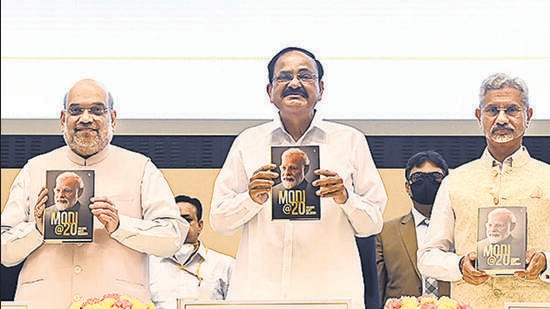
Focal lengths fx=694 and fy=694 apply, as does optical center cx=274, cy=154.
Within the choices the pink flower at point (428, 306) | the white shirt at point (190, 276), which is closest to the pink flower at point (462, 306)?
the pink flower at point (428, 306)

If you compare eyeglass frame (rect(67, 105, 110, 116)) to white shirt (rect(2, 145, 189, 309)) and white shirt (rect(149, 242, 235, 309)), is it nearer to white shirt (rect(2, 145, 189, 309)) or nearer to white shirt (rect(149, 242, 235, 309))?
white shirt (rect(2, 145, 189, 309))

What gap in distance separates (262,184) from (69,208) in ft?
2.76

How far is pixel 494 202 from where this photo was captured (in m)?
2.94

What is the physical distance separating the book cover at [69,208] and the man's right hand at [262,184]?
2.30ft

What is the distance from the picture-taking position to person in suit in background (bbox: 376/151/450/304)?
3.01 metres

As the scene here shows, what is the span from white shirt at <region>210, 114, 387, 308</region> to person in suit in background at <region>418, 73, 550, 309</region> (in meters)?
0.29

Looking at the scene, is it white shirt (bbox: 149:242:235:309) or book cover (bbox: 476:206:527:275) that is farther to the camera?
white shirt (bbox: 149:242:235:309)

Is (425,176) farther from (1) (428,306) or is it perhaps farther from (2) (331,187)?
(1) (428,306)

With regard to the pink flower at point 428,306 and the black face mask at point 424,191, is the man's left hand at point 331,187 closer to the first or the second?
the black face mask at point 424,191

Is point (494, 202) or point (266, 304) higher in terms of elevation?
point (494, 202)

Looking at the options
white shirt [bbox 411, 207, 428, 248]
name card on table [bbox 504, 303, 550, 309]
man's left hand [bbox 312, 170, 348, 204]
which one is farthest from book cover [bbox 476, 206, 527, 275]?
man's left hand [bbox 312, 170, 348, 204]

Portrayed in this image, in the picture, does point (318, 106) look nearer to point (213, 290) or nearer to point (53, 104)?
point (213, 290)

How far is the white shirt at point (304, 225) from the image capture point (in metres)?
2.95

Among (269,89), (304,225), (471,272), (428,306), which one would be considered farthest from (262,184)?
(471,272)
